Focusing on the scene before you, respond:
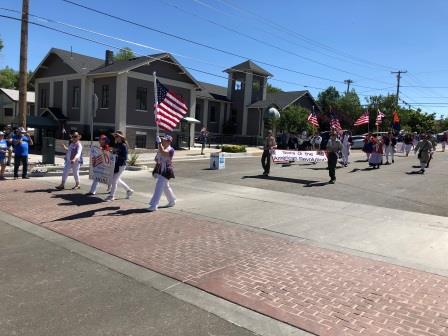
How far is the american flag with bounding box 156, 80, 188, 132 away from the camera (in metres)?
11.6

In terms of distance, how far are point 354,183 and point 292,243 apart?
8.41 metres

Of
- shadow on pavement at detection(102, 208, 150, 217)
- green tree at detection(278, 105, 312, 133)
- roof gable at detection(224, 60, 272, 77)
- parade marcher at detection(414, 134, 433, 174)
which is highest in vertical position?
roof gable at detection(224, 60, 272, 77)

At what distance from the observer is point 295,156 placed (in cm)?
1909

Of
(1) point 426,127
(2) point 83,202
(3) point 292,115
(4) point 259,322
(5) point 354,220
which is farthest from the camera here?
(1) point 426,127

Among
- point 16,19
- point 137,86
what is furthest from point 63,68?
point 16,19

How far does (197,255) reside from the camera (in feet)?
23.1

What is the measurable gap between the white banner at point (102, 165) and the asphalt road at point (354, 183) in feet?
5.33

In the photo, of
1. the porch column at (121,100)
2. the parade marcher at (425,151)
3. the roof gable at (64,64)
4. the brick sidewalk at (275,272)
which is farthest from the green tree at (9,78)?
the brick sidewalk at (275,272)

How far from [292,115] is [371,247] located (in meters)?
32.7

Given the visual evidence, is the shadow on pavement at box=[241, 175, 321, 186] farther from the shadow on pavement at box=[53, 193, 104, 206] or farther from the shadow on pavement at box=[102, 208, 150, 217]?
the shadow on pavement at box=[102, 208, 150, 217]

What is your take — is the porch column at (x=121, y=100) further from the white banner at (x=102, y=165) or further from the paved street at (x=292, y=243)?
the white banner at (x=102, y=165)

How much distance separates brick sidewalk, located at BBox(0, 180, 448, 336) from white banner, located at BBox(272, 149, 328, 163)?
9344mm

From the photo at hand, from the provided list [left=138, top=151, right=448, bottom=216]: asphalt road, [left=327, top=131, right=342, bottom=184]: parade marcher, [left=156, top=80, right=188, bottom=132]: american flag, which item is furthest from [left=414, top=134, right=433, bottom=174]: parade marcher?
[left=156, top=80, right=188, bottom=132]: american flag

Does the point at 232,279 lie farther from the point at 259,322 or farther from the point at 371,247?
the point at 371,247
